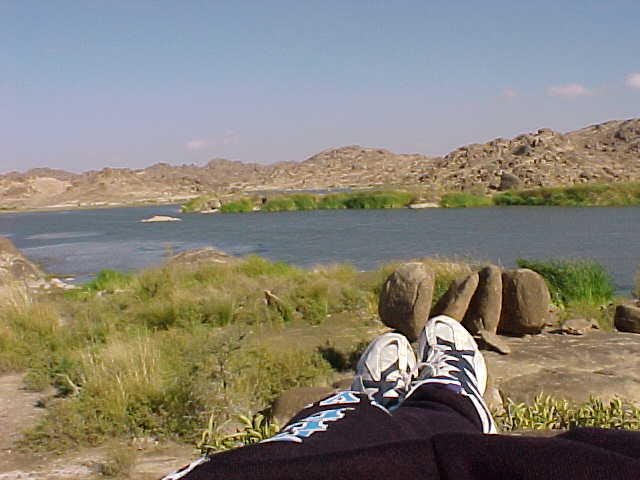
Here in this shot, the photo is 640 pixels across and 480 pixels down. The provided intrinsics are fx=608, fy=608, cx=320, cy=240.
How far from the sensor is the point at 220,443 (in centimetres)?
272

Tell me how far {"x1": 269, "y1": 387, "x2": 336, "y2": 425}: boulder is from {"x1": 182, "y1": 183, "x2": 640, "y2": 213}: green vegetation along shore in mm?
44749

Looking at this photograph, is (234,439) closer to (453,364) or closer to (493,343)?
(453,364)

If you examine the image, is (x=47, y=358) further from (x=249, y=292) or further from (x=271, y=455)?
(x=271, y=455)

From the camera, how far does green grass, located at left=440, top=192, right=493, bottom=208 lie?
164 feet

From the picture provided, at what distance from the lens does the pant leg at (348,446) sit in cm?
123

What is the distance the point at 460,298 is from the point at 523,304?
0.73 meters

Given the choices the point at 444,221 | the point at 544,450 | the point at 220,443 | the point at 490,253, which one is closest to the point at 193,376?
the point at 220,443

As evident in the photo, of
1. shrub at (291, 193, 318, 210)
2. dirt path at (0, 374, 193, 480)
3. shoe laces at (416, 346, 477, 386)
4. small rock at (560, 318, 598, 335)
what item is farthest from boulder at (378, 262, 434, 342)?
shrub at (291, 193, 318, 210)

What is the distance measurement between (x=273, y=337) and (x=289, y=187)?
112 metres

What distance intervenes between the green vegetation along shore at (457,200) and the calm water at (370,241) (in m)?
10.1

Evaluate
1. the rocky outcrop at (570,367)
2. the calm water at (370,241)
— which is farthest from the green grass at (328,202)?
the rocky outcrop at (570,367)

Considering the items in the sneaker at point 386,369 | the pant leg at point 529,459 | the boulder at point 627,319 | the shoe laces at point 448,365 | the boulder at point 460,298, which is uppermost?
the pant leg at point 529,459

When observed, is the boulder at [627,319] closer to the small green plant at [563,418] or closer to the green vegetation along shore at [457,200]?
the small green plant at [563,418]

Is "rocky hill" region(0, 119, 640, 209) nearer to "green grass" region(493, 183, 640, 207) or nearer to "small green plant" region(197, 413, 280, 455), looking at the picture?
"green grass" region(493, 183, 640, 207)
